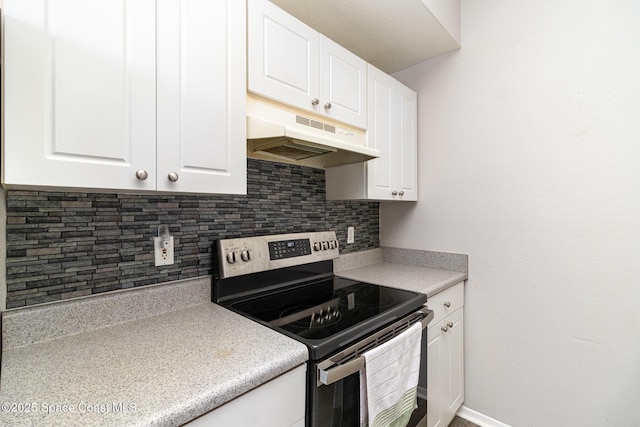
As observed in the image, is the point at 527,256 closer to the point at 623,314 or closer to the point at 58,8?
the point at 623,314

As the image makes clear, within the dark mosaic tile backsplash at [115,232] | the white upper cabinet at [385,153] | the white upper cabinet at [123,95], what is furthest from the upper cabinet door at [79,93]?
the white upper cabinet at [385,153]

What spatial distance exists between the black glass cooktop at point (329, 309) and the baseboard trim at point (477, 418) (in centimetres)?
101

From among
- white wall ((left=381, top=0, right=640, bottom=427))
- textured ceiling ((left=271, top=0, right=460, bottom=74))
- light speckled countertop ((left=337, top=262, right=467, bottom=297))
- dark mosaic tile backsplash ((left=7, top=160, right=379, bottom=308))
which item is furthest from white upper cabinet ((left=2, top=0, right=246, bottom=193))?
white wall ((left=381, top=0, right=640, bottom=427))

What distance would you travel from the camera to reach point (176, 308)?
46.8 inches

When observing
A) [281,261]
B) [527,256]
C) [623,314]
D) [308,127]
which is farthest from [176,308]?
[623,314]

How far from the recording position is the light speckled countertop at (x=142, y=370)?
0.60 m

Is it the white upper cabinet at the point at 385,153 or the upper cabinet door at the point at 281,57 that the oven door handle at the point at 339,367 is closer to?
the white upper cabinet at the point at 385,153

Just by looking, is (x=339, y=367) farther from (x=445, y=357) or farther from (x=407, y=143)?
(x=407, y=143)

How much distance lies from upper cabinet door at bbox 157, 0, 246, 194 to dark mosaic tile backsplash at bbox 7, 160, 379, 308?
0.30m

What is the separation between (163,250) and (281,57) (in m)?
0.92

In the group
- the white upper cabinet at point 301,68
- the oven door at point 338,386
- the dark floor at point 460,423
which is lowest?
the dark floor at point 460,423

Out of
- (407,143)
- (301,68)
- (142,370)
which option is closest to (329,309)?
(142,370)

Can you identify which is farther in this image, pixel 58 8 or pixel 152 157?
pixel 152 157

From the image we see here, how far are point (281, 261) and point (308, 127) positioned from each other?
0.68m
